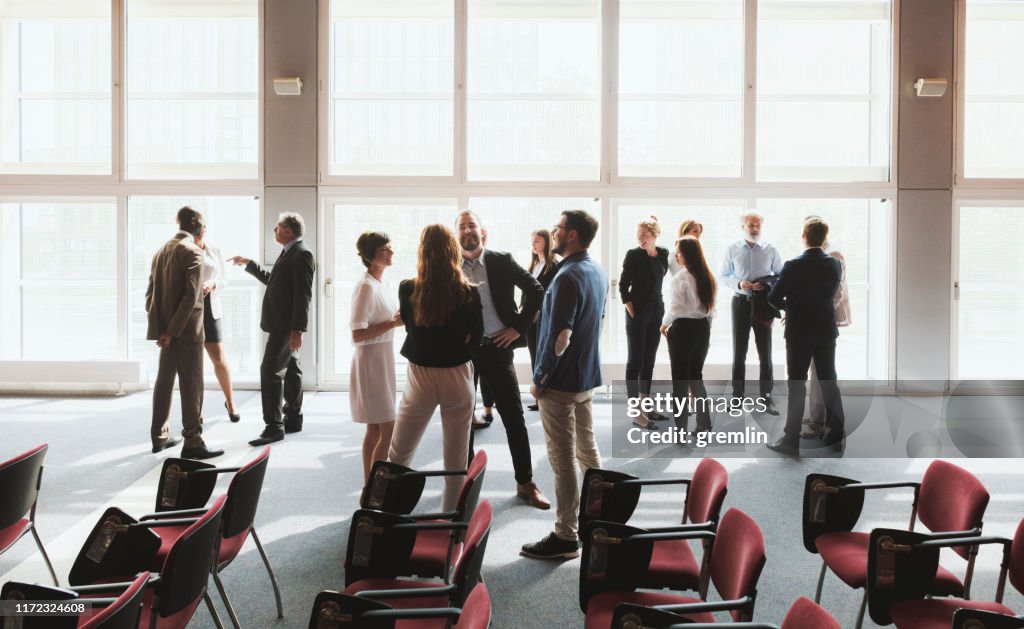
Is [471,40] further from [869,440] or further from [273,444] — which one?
[869,440]

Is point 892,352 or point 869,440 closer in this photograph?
point 869,440

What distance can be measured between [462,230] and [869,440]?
399cm

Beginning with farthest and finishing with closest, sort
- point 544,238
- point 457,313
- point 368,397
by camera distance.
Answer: point 544,238 → point 368,397 → point 457,313

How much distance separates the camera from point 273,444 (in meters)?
5.61

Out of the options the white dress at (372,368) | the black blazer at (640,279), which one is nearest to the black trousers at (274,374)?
the white dress at (372,368)

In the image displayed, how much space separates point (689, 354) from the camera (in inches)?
221

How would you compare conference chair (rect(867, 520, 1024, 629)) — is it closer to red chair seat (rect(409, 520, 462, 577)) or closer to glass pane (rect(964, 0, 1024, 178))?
red chair seat (rect(409, 520, 462, 577))

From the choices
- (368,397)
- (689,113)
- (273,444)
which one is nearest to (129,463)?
(273,444)

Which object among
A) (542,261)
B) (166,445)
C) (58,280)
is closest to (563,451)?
(542,261)

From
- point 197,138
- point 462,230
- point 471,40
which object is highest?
point 471,40

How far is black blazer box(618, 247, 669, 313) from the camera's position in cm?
584

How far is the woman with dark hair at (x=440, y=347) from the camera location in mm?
3398

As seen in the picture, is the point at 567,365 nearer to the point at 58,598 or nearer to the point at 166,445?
the point at 58,598

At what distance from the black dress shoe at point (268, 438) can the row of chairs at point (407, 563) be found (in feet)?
9.64
